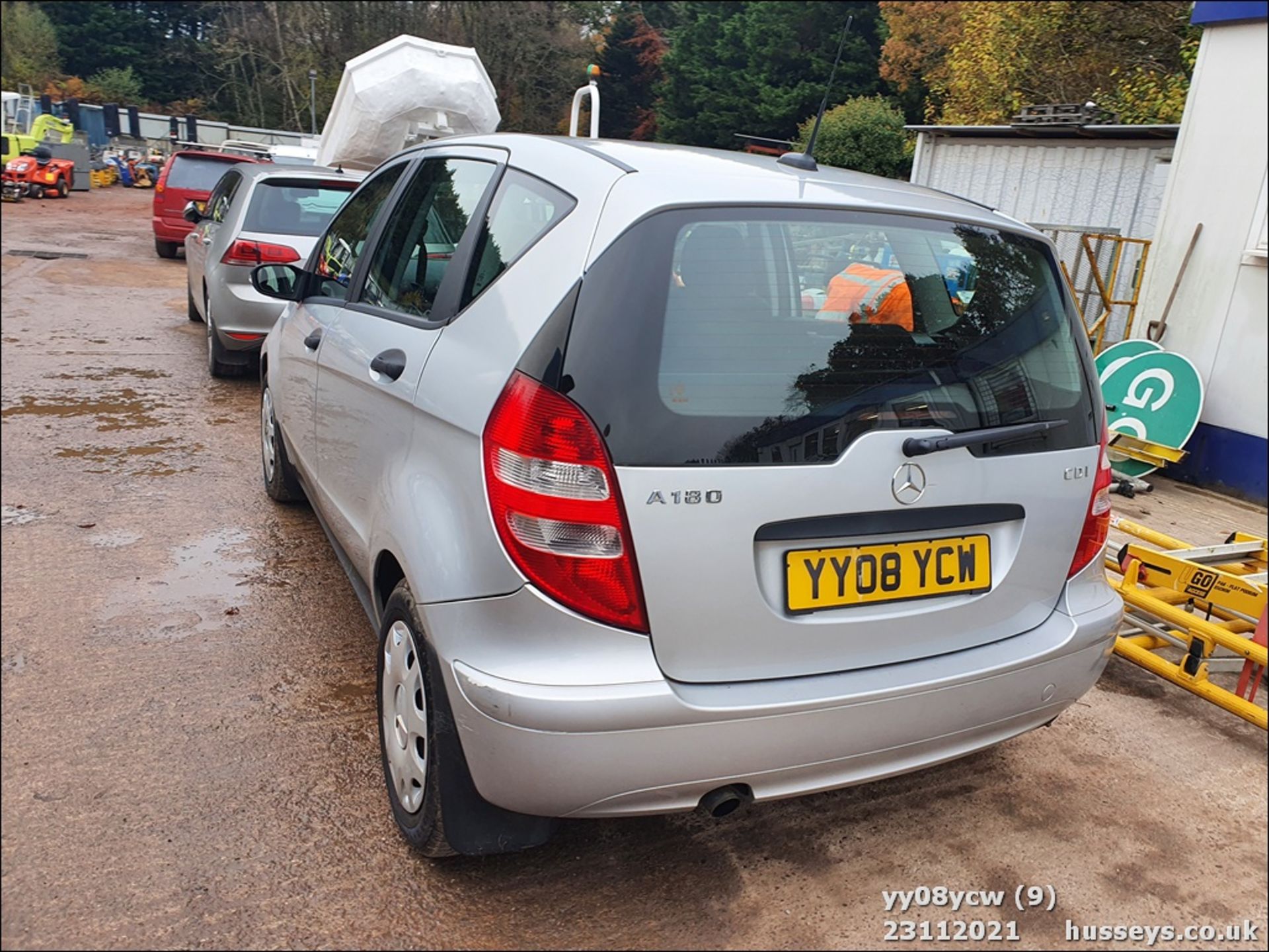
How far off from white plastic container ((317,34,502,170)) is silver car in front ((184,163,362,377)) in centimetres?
221

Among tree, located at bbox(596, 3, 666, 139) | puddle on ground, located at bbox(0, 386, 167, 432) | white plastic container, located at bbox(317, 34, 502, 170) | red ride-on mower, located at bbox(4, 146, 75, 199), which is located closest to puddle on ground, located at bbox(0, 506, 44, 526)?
puddle on ground, located at bbox(0, 386, 167, 432)

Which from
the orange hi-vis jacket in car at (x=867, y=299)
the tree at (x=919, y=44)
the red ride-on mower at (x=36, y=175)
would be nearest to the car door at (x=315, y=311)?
the orange hi-vis jacket in car at (x=867, y=299)

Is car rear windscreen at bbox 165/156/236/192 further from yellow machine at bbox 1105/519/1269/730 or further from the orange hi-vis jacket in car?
the orange hi-vis jacket in car

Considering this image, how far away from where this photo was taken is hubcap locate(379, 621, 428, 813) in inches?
83.7

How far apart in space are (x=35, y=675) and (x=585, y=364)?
1.75 metres

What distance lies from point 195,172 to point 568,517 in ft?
45.7

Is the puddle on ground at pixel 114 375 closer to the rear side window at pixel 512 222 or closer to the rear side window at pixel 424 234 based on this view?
A: the rear side window at pixel 424 234

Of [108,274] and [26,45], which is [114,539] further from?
[108,274]

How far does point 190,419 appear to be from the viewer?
5.54 m

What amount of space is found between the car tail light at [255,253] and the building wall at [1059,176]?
735cm

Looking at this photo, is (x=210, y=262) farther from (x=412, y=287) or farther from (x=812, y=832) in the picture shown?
(x=812, y=832)

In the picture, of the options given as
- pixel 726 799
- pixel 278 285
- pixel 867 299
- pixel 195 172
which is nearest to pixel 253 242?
pixel 278 285

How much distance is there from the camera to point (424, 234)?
8.92 feet

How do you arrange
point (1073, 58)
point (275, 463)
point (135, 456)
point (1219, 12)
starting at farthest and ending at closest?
point (1073, 58)
point (1219, 12)
point (135, 456)
point (275, 463)
